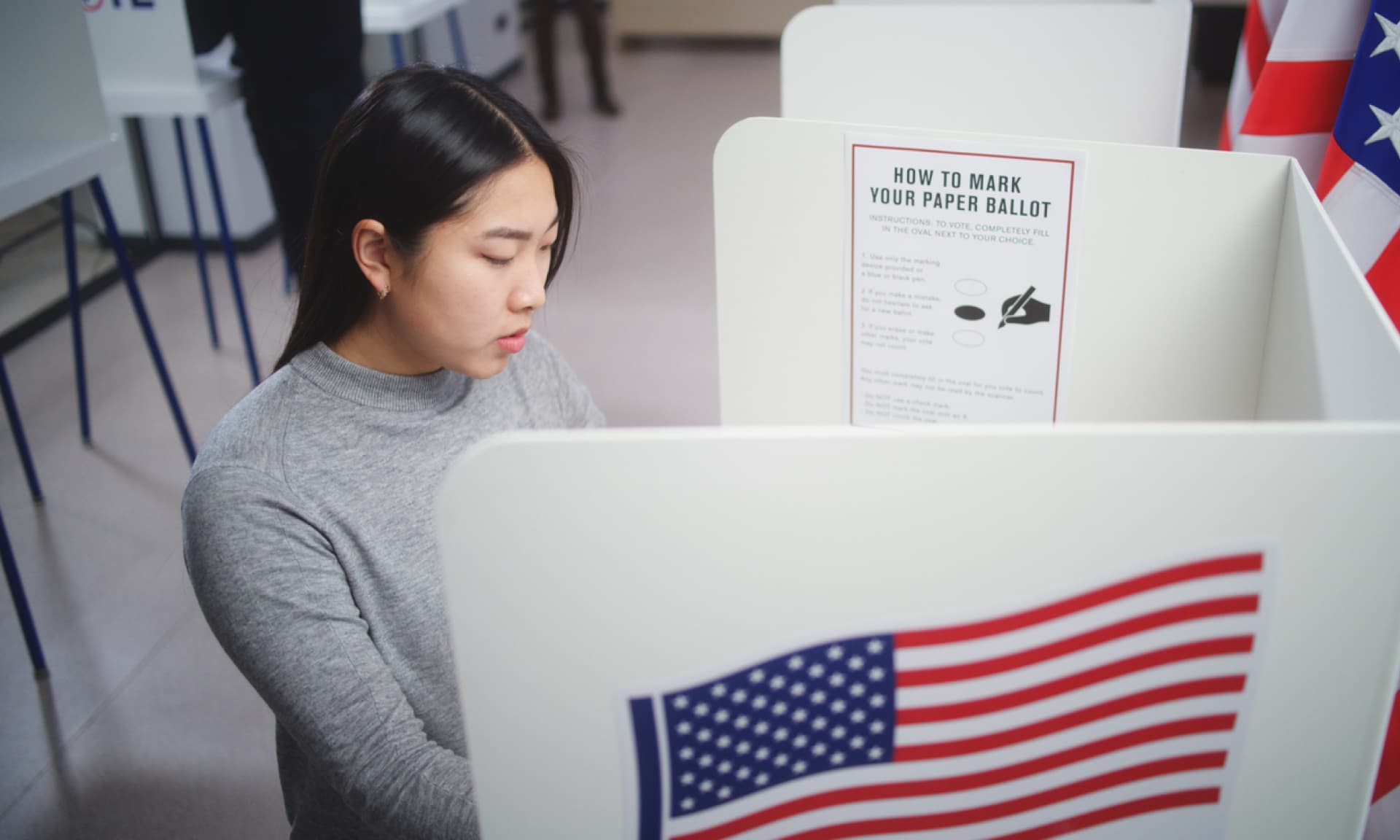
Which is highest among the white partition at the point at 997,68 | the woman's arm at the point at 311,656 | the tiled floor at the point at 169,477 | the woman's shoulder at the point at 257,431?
the white partition at the point at 997,68

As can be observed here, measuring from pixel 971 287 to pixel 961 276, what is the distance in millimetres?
14

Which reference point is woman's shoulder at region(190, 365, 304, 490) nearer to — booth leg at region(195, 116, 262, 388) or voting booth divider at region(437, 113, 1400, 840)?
voting booth divider at region(437, 113, 1400, 840)

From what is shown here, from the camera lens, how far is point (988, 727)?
0.68 metres

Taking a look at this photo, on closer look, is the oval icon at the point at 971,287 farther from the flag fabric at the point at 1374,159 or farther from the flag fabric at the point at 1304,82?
the flag fabric at the point at 1304,82

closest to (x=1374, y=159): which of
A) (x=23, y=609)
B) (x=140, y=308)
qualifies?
(x=23, y=609)

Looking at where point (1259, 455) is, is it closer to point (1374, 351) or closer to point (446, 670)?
point (1374, 351)

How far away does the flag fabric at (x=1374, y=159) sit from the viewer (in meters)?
1.08

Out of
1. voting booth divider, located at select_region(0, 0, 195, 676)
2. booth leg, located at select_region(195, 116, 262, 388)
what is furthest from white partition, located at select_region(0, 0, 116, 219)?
booth leg, located at select_region(195, 116, 262, 388)

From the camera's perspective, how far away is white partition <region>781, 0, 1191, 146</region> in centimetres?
134

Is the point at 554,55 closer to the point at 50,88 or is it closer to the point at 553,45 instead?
the point at 553,45

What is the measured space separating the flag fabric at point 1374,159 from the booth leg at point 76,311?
7.36 ft

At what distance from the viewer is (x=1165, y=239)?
39.4 inches

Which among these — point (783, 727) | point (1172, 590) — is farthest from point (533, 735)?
point (1172, 590)

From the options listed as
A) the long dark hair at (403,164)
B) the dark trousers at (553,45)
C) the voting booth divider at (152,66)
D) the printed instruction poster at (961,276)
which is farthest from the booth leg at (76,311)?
the dark trousers at (553,45)
